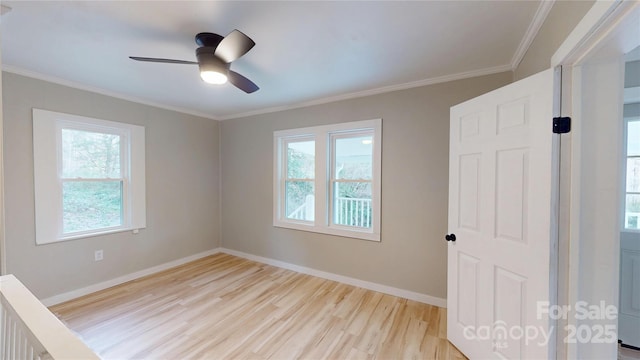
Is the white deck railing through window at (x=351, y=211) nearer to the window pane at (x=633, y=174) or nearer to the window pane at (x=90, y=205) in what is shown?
the window pane at (x=633, y=174)

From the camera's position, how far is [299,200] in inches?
149

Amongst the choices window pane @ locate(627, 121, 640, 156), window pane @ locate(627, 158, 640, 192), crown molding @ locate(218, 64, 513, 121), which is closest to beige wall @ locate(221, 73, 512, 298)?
crown molding @ locate(218, 64, 513, 121)

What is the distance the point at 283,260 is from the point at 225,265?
890 mm

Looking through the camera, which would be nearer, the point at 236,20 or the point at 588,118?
the point at 588,118

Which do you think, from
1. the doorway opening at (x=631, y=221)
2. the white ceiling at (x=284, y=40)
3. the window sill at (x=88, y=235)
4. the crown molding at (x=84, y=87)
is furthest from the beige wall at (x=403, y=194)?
the window sill at (x=88, y=235)

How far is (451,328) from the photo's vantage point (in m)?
2.09

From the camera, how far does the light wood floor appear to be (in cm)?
200

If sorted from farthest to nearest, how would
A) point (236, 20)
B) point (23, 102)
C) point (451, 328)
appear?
point (23, 102) → point (451, 328) → point (236, 20)

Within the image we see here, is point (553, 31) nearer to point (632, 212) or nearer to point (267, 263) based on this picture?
point (632, 212)

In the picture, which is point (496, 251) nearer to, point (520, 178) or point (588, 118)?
point (520, 178)

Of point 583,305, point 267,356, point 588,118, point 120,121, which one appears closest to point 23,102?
point 120,121

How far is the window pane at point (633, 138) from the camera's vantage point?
2.08m

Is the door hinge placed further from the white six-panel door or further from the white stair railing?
the white stair railing

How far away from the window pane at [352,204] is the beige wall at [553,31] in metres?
1.91
